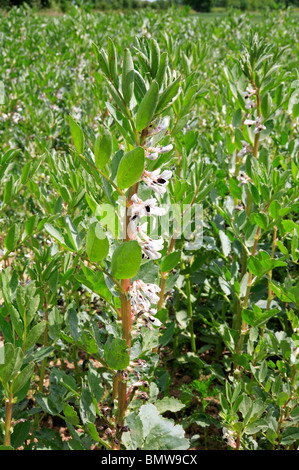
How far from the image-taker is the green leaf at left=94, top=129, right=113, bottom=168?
1130 mm

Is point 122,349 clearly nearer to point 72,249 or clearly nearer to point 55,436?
point 72,249

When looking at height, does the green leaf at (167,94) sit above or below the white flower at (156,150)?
above

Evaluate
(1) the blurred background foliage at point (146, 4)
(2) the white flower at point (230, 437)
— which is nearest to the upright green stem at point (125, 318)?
(2) the white flower at point (230, 437)

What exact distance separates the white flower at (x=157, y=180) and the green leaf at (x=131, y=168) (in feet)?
0.20

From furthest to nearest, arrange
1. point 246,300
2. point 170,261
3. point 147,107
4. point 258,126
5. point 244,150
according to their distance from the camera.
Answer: point 244,150 < point 258,126 < point 246,300 < point 170,261 < point 147,107

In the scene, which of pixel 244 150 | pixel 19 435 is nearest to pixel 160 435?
pixel 19 435

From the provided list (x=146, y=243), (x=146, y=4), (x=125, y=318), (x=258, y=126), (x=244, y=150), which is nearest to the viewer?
(x=146, y=243)

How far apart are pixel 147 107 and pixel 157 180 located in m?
0.20

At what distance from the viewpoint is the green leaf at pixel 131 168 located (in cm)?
106

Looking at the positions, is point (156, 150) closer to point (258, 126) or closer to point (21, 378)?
point (21, 378)

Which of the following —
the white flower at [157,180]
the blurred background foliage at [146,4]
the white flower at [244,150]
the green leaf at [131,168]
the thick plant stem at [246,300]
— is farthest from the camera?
the blurred background foliage at [146,4]

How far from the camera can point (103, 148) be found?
A: 44.8 inches

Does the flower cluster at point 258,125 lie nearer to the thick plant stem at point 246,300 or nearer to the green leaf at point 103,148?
the thick plant stem at point 246,300

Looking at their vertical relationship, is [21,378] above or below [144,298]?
below
